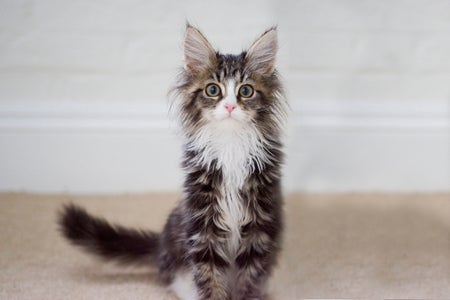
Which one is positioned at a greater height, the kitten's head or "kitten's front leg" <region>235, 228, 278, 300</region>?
the kitten's head

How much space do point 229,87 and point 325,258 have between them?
0.45 m

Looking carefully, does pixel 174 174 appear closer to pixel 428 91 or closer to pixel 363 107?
pixel 363 107

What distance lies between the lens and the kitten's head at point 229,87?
1.10 meters

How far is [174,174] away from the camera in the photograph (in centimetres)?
195

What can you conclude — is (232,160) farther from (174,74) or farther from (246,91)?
(174,74)

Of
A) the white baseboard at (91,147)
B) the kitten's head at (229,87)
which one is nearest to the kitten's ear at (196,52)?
the kitten's head at (229,87)

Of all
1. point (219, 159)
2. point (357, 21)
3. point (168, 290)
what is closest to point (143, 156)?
point (168, 290)

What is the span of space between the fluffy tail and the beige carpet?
5 centimetres

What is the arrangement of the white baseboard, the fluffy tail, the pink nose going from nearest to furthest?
the pink nose < the fluffy tail < the white baseboard

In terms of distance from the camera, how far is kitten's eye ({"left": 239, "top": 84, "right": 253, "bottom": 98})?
1.10 meters

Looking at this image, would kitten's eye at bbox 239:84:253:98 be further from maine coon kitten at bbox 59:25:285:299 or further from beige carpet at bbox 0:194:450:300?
beige carpet at bbox 0:194:450:300

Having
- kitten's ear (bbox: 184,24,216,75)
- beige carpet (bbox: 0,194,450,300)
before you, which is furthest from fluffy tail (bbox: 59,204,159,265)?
kitten's ear (bbox: 184,24,216,75)

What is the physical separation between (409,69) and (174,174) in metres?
1.02

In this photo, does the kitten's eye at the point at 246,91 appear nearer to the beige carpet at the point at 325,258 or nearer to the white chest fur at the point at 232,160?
the white chest fur at the point at 232,160
